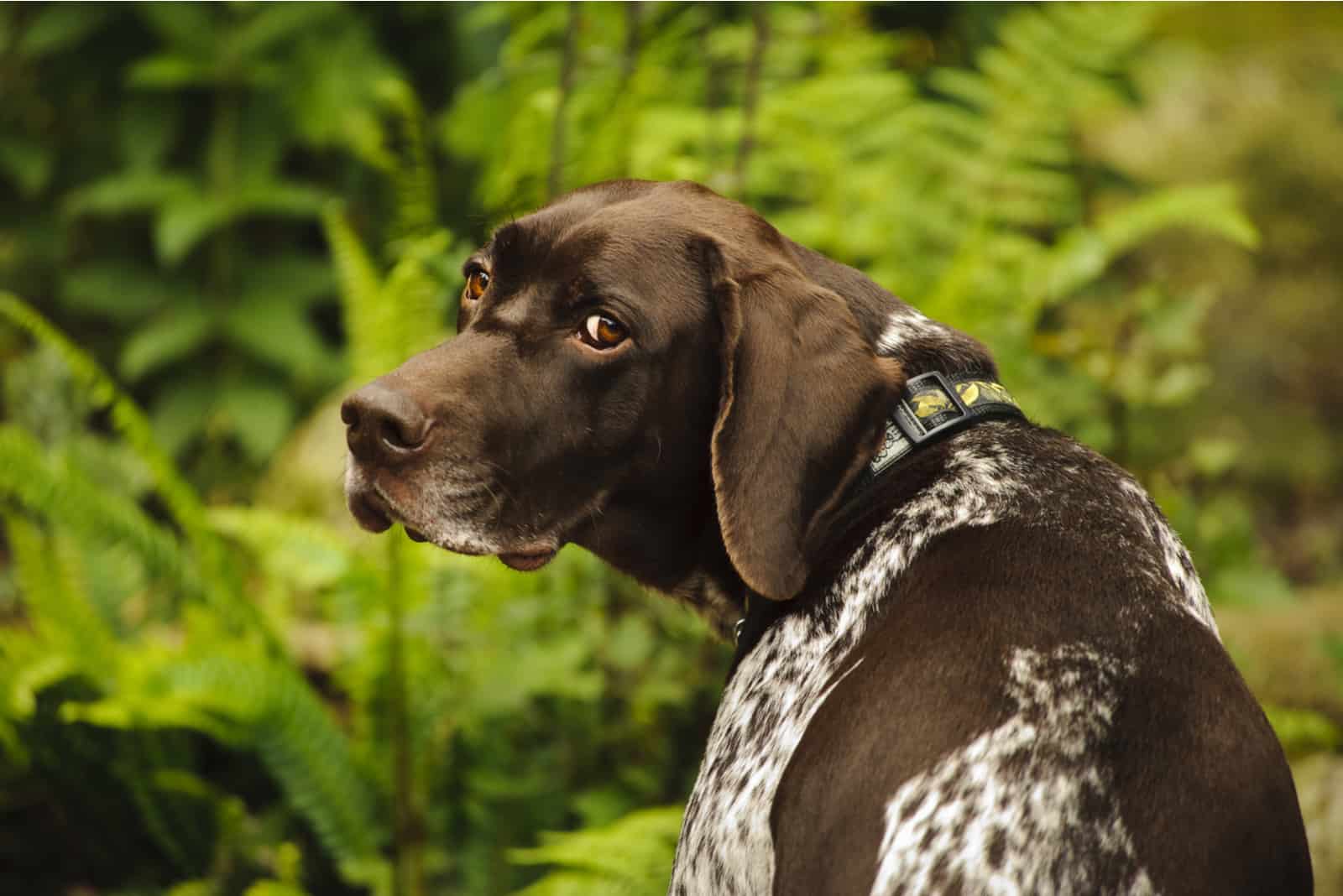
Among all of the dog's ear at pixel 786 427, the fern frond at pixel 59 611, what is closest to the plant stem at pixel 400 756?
the fern frond at pixel 59 611

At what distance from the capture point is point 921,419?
244 centimetres

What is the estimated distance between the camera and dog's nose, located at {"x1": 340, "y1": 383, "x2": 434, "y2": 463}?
238 cm

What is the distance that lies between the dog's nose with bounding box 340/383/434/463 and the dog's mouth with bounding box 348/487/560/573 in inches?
3.6

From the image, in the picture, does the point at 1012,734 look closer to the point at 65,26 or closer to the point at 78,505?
the point at 78,505

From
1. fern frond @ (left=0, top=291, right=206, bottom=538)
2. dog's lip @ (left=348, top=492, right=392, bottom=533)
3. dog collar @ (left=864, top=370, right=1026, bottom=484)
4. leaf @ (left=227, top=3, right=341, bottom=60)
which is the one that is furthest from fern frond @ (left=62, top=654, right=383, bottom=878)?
leaf @ (left=227, top=3, right=341, bottom=60)

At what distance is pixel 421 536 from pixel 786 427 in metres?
0.69

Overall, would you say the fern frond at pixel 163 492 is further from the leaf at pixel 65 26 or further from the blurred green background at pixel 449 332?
the leaf at pixel 65 26

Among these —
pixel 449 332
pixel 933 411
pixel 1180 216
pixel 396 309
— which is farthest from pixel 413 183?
pixel 1180 216

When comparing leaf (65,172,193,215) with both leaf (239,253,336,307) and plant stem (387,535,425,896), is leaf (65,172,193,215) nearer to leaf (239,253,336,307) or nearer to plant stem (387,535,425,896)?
leaf (239,253,336,307)

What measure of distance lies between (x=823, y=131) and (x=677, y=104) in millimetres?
975

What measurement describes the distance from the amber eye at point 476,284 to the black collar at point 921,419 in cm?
78

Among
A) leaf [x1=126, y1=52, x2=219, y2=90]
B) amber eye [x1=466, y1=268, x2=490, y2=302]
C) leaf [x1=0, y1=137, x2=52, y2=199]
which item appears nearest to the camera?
amber eye [x1=466, y1=268, x2=490, y2=302]

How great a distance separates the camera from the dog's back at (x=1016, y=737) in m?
1.84

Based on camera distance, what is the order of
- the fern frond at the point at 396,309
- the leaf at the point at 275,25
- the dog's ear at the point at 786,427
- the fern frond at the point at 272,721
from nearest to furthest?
the dog's ear at the point at 786,427
the fern frond at the point at 272,721
the fern frond at the point at 396,309
the leaf at the point at 275,25
